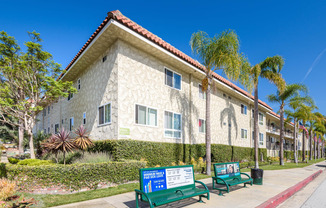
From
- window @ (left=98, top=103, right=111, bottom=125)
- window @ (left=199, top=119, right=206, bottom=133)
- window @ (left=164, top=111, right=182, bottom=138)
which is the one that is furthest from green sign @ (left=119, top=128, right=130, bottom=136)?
window @ (left=199, top=119, right=206, bottom=133)

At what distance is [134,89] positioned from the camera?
13.1 meters

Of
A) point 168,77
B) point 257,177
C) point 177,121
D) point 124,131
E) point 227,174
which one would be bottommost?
point 257,177

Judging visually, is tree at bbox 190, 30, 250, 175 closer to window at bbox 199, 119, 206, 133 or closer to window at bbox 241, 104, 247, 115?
window at bbox 199, 119, 206, 133

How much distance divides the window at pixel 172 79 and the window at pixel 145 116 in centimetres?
273

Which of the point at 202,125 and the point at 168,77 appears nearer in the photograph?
the point at 168,77

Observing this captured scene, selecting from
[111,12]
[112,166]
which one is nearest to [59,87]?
[111,12]

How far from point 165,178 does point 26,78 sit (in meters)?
13.3

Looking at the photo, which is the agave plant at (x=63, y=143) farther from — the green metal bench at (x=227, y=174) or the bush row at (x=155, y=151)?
the green metal bench at (x=227, y=174)

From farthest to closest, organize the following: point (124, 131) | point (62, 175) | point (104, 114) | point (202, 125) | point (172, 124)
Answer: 1. point (202, 125)
2. point (172, 124)
3. point (104, 114)
4. point (124, 131)
5. point (62, 175)

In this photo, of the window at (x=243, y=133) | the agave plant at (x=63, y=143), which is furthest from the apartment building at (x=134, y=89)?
the window at (x=243, y=133)

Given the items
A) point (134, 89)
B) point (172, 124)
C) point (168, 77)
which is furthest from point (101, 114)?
point (168, 77)

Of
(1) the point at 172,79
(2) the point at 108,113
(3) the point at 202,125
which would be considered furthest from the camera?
(3) the point at 202,125

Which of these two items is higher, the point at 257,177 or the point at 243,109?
the point at 243,109

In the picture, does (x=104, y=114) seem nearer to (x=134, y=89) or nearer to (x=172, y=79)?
(x=134, y=89)
